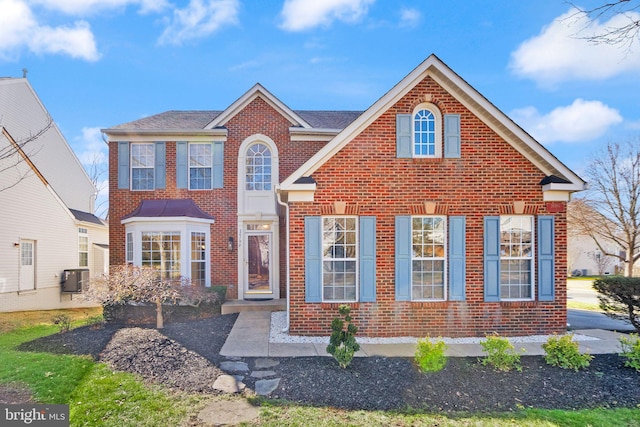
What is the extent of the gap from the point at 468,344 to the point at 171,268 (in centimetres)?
860

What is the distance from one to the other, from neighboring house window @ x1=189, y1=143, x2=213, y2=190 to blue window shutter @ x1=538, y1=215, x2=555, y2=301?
9693 mm

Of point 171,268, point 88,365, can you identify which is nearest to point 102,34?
point 171,268

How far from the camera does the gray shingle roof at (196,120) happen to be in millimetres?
12414

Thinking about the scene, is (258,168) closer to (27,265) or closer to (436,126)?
(436,126)

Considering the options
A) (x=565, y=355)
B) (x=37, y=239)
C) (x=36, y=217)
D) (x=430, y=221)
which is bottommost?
(x=565, y=355)

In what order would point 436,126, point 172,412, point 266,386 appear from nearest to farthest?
point 172,412
point 266,386
point 436,126

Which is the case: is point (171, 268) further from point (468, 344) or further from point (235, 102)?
point (468, 344)

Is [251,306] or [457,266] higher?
[457,266]

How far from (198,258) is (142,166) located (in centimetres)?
370

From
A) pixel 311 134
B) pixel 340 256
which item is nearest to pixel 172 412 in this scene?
pixel 340 256

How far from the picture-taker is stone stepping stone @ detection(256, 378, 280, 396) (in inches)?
201

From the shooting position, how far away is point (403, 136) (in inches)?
328

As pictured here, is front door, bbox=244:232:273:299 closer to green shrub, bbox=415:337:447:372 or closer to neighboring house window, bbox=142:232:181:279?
neighboring house window, bbox=142:232:181:279

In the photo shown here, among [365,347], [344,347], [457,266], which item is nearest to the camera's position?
[344,347]
